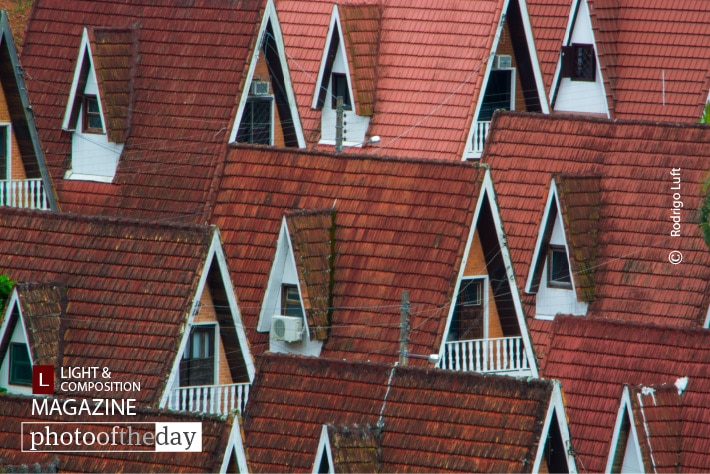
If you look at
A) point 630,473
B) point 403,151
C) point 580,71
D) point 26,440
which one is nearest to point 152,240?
point 26,440

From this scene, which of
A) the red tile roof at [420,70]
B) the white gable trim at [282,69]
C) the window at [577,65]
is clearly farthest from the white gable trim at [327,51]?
the window at [577,65]

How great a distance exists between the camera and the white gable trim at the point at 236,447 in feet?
111

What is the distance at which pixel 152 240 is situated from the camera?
39.2 metres

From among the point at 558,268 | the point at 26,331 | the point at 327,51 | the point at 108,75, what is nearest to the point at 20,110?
the point at 108,75

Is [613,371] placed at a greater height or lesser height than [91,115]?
lesser

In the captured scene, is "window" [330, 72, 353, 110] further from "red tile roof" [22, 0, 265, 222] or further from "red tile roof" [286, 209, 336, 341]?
"red tile roof" [286, 209, 336, 341]

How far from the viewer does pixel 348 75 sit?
5041 centimetres

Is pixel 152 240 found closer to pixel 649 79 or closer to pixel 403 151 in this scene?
pixel 403 151

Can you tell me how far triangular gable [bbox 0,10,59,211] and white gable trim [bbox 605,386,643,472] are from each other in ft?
44.1

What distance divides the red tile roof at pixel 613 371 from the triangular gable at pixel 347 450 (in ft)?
12.5

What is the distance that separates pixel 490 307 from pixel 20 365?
771 centimetres

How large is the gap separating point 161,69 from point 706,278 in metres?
11.8

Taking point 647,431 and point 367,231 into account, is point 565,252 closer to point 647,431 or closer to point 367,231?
point 367,231

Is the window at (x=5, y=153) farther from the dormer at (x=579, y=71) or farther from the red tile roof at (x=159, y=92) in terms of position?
the dormer at (x=579, y=71)
